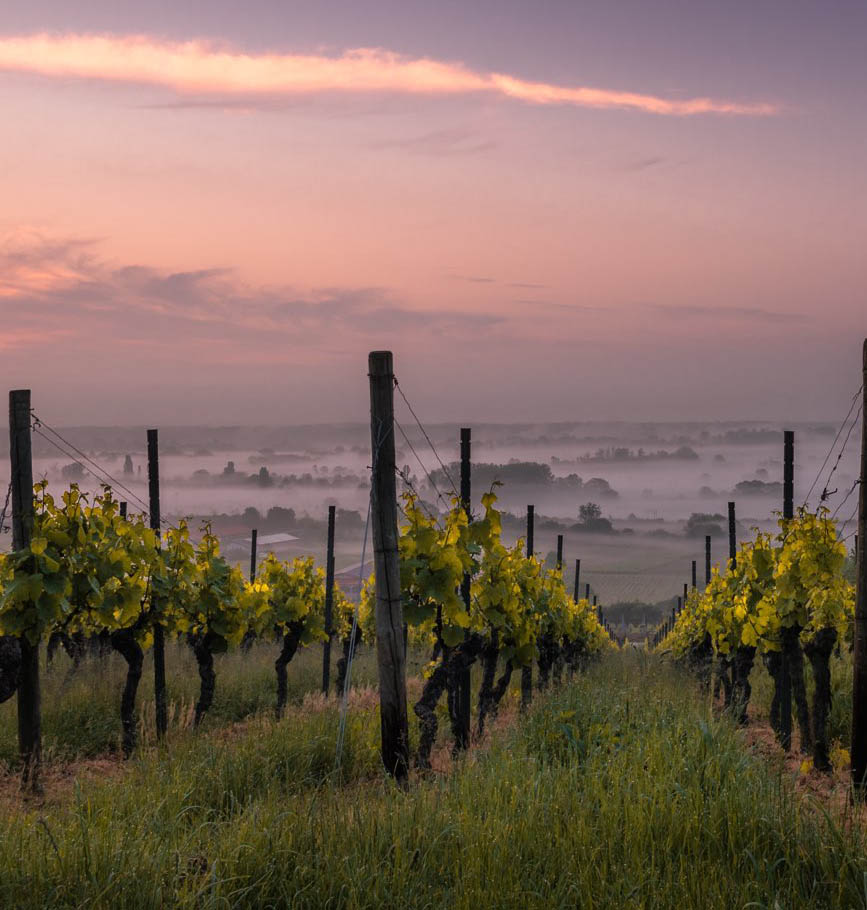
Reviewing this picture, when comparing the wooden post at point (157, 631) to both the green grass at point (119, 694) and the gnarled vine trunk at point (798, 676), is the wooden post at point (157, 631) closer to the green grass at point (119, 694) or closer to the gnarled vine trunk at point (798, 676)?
the green grass at point (119, 694)

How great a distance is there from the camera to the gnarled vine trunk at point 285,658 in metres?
15.3

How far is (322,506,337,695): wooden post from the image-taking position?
63.9 ft

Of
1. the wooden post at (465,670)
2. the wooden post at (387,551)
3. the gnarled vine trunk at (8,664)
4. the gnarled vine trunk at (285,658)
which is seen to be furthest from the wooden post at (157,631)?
the wooden post at (387,551)

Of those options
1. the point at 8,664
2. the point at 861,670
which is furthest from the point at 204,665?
the point at 861,670

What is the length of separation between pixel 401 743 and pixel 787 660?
844 centimetres

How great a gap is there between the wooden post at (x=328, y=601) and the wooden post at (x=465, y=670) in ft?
22.6

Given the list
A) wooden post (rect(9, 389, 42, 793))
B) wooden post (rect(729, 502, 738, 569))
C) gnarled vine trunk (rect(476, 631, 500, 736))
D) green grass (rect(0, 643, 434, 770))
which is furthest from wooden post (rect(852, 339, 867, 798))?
wooden post (rect(729, 502, 738, 569))

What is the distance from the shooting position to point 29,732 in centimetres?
962

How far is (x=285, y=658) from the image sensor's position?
15.6 metres

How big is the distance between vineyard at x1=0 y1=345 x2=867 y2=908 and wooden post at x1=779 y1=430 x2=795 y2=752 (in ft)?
0.21

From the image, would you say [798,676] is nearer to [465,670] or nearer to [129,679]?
[465,670]

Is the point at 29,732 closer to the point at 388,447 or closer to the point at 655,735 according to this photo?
the point at 388,447

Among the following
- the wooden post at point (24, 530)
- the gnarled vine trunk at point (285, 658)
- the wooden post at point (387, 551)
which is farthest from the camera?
the gnarled vine trunk at point (285, 658)

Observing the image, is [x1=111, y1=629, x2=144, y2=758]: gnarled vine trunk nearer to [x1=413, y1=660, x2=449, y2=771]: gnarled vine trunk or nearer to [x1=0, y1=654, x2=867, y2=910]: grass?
[x1=413, y1=660, x2=449, y2=771]: gnarled vine trunk
